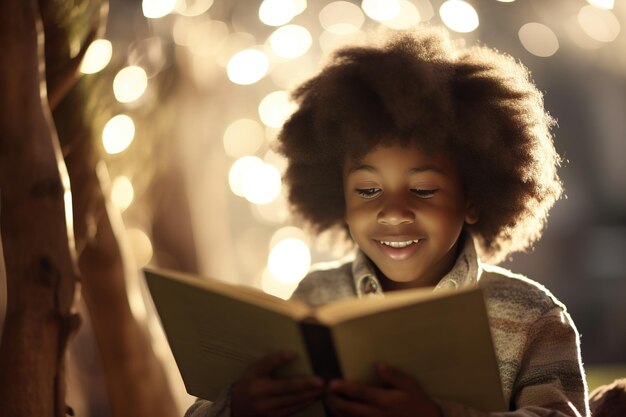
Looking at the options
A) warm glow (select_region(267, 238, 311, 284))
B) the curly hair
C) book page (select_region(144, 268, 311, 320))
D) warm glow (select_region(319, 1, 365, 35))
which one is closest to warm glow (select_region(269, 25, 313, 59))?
warm glow (select_region(319, 1, 365, 35))

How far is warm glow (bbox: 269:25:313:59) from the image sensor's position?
3208 mm

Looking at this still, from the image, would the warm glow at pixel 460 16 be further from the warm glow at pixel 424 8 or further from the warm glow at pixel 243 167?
the warm glow at pixel 243 167

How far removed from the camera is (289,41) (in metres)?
3.25

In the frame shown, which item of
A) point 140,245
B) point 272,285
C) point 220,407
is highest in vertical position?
point 220,407

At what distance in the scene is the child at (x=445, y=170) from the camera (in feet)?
4.34

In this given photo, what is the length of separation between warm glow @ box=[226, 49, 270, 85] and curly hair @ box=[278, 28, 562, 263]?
1.67 meters

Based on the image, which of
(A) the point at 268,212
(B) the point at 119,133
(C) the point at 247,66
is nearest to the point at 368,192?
(B) the point at 119,133

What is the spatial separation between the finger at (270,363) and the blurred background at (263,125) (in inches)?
23.5

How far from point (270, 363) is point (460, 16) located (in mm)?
2176

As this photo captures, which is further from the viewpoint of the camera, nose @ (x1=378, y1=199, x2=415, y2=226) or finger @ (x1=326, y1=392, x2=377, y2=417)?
nose @ (x1=378, y1=199, x2=415, y2=226)

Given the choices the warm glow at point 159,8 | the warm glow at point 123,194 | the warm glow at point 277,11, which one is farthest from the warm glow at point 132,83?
the warm glow at point 277,11

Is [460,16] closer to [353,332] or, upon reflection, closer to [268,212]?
[268,212]

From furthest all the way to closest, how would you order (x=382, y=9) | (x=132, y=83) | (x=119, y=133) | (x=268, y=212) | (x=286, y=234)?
(x=268, y=212) → (x=286, y=234) → (x=382, y=9) → (x=132, y=83) → (x=119, y=133)

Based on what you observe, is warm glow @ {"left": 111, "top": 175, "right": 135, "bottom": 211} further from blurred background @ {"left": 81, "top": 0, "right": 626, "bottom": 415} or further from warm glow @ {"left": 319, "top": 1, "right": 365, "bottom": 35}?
warm glow @ {"left": 319, "top": 1, "right": 365, "bottom": 35}
